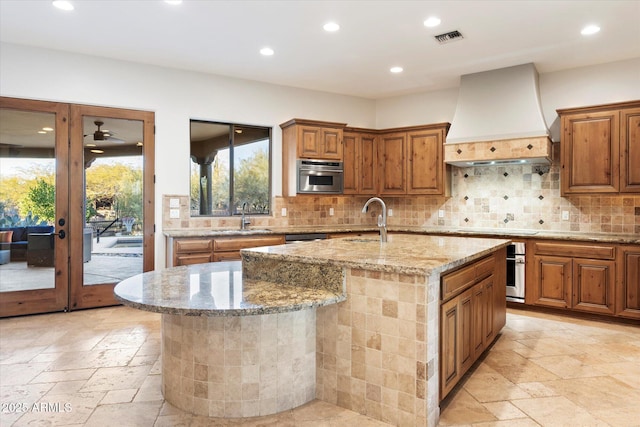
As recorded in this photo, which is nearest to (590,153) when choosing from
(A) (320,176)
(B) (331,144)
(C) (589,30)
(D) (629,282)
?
(C) (589,30)

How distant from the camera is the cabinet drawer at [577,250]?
4.23m

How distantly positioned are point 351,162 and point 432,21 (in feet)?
8.34

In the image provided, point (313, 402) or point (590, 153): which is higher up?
point (590, 153)

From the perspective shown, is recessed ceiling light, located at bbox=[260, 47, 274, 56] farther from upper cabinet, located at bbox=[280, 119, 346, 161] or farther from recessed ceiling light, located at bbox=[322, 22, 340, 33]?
upper cabinet, located at bbox=[280, 119, 346, 161]

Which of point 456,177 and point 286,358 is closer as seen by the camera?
point 286,358

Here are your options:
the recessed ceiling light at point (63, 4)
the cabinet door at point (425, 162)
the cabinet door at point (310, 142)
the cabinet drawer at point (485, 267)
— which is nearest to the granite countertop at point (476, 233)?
the cabinet door at point (425, 162)

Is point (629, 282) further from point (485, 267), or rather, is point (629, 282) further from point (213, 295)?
point (213, 295)

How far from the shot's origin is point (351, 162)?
6020 mm

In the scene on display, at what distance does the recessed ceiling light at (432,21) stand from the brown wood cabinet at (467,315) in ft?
7.06

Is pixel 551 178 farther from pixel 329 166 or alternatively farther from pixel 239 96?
pixel 239 96

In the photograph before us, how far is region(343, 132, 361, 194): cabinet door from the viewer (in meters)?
5.97

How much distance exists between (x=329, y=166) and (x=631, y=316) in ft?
12.4

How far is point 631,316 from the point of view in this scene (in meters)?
4.15

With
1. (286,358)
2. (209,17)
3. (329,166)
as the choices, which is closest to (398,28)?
(209,17)
